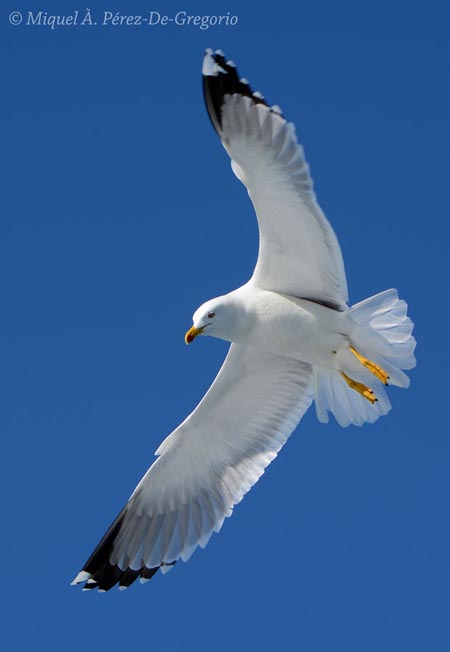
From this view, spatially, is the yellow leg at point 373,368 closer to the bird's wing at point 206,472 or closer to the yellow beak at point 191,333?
the bird's wing at point 206,472

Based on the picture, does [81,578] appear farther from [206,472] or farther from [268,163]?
[268,163]

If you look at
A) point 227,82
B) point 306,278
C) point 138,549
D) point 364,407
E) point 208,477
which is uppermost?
point 227,82

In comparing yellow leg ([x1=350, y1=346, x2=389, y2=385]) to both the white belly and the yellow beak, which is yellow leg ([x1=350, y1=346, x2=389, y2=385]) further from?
the yellow beak

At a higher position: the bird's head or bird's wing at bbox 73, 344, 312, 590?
the bird's head

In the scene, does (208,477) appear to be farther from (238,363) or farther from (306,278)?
(306,278)

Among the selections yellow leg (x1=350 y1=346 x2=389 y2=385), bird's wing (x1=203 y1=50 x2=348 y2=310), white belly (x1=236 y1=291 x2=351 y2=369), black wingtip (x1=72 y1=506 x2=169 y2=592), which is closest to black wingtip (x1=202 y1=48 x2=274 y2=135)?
bird's wing (x1=203 y1=50 x2=348 y2=310)

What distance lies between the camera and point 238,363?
31.4ft

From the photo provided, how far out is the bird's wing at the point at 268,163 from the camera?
8.19 meters

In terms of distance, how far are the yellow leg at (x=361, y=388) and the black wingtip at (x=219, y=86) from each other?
2.17 metres

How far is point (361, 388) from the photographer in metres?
9.23

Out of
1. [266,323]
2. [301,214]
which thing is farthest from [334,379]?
[301,214]

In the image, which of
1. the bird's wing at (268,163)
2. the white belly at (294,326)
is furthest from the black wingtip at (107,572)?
the bird's wing at (268,163)

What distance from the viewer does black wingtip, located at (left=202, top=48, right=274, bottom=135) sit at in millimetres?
8203

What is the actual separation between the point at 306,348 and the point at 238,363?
0.72 meters
